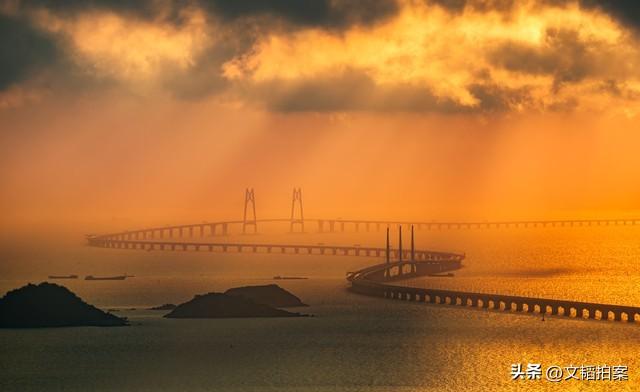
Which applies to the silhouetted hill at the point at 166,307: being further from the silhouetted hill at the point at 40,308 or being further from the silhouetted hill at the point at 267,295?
the silhouetted hill at the point at 40,308

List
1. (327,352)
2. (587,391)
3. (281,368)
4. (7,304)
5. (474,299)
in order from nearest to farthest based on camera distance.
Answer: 1. (587,391)
2. (281,368)
3. (327,352)
4. (7,304)
5. (474,299)

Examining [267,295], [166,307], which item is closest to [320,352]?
[267,295]

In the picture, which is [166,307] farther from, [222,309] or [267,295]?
[222,309]

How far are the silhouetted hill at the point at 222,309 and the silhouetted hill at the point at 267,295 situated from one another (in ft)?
20.7

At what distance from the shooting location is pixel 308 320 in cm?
13450

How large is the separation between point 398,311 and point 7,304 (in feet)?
170

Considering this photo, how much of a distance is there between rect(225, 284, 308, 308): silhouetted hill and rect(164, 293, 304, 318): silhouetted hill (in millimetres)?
6305

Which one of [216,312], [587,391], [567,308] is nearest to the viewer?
[587,391]

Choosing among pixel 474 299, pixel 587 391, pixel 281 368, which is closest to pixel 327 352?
pixel 281 368

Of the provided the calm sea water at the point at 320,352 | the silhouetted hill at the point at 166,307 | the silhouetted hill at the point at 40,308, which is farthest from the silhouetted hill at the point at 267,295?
the silhouetted hill at the point at 40,308

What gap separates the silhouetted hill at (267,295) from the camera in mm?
145500

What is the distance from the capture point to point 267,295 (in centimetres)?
14800

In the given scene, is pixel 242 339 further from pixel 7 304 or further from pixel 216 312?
pixel 7 304

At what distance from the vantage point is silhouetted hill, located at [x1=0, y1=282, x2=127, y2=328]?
392 feet
